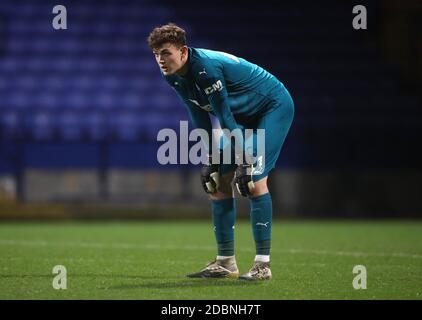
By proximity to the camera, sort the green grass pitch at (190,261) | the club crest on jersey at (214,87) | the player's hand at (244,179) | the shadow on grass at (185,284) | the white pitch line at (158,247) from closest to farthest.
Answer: the green grass pitch at (190,261)
the shadow on grass at (185,284)
the club crest on jersey at (214,87)
the player's hand at (244,179)
the white pitch line at (158,247)

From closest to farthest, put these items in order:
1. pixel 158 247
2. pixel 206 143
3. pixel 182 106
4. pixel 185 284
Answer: pixel 185 284 → pixel 206 143 → pixel 158 247 → pixel 182 106

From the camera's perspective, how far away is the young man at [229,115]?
528 centimetres

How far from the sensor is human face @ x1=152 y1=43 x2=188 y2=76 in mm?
5254

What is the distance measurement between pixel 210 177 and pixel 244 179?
0.33m

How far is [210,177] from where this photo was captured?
5.59 meters

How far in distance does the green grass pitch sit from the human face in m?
1.37

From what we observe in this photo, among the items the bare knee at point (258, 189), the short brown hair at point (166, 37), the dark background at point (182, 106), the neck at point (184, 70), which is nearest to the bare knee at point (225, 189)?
the bare knee at point (258, 189)

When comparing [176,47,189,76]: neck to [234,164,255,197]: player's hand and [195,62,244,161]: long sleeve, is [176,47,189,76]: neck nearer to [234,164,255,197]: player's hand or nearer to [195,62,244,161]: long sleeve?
[195,62,244,161]: long sleeve

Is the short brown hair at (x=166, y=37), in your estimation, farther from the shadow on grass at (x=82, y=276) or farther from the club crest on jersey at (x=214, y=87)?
the shadow on grass at (x=82, y=276)

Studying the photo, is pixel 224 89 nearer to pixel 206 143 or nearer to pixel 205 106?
pixel 205 106

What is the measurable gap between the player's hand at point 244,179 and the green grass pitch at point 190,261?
1.98ft

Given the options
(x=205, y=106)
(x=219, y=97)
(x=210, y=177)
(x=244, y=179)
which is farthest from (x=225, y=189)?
(x=219, y=97)
